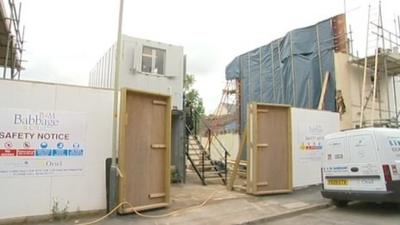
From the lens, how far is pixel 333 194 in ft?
31.2

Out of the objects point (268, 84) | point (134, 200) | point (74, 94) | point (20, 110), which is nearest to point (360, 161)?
point (134, 200)

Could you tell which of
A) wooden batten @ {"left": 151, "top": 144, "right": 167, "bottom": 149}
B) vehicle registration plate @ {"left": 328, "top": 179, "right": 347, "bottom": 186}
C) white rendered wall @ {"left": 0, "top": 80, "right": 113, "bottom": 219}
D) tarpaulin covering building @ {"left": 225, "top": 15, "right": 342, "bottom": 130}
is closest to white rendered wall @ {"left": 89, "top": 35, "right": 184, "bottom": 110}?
wooden batten @ {"left": 151, "top": 144, "right": 167, "bottom": 149}

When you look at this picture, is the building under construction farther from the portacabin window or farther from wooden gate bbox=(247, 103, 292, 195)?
the portacabin window

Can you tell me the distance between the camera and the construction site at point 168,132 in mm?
8070

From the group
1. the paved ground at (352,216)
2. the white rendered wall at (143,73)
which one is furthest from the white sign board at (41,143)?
the white rendered wall at (143,73)

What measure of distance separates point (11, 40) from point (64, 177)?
5.68m

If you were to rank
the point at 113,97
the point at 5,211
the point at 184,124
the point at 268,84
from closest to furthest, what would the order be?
the point at 5,211 → the point at 113,97 → the point at 184,124 → the point at 268,84

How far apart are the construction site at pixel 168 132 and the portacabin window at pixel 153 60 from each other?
0.12 ft

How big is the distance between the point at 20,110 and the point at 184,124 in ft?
25.0

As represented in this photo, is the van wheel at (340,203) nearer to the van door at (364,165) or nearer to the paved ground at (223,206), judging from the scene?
the paved ground at (223,206)

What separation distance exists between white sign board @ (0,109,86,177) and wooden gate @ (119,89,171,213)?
959 millimetres

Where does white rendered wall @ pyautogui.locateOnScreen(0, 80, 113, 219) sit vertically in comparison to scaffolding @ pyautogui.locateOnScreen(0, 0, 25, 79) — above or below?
below

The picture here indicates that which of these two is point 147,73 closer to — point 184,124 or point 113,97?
point 184,124

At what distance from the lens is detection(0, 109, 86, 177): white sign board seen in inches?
306
